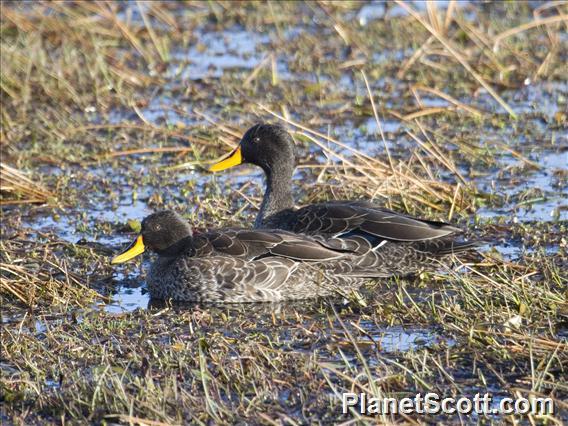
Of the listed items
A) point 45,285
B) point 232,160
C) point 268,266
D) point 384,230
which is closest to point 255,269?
point 268,266

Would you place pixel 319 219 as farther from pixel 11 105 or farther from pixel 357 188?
pixel 11 105

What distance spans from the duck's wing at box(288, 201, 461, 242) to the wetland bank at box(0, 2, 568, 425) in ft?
1.01

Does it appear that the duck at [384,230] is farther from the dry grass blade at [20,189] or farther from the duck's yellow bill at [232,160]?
the dry grass blade at [20,189]

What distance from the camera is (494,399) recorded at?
609cm

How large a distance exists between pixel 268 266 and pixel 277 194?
118 cm

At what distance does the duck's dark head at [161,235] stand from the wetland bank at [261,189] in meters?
0.30

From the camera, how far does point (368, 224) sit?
836 cm

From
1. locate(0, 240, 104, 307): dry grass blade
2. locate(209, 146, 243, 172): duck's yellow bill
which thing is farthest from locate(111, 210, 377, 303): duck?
locate(209, 146, 243, 172): duck's yellow bill

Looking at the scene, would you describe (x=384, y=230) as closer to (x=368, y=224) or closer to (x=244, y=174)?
(x=368, y=224)

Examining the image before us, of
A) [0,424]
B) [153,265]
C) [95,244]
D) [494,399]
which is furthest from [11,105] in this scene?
[494,399]

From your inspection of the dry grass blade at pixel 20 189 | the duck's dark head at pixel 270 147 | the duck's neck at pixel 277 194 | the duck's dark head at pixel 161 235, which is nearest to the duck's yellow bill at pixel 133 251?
the duck's dark head at pixel 161 235

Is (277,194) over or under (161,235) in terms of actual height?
over

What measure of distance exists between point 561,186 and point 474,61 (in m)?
3.37

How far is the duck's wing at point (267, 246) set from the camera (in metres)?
8.09
